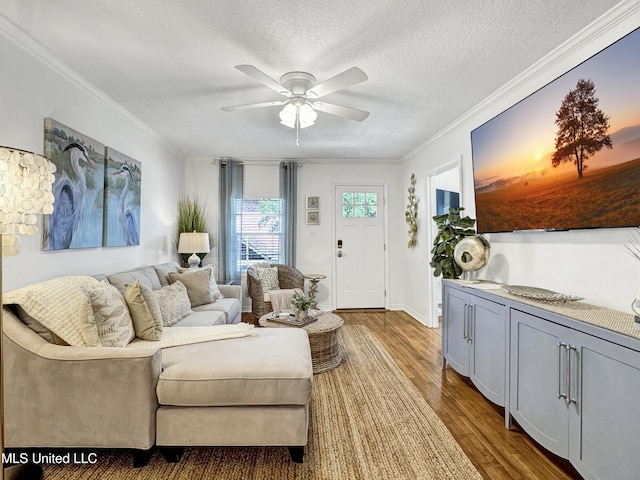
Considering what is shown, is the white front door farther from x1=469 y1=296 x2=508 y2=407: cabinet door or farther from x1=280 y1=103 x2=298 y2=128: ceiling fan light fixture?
x1=469 y1=296 x2=508 y2=407: cabinet door

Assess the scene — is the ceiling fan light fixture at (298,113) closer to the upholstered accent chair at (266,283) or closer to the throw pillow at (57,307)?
the throw pillow at (57,307)

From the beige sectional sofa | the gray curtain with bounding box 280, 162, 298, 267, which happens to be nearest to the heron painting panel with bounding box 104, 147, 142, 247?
the beige sectional sofa

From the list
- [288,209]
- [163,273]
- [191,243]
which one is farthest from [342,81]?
[288,209]

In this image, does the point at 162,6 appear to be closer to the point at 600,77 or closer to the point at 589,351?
the point at 600,77

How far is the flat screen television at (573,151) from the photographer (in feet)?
5.90

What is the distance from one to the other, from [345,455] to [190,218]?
4.08m

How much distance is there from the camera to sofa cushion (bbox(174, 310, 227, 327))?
3.06 metres

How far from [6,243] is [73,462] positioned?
48.5 inches

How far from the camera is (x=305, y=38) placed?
2.19 m

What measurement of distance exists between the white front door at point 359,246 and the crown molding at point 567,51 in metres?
2.55

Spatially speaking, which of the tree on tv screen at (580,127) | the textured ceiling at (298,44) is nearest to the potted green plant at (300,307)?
the textured ceiling at (298,44)

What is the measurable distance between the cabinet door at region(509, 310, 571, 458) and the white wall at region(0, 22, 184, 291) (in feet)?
10.2

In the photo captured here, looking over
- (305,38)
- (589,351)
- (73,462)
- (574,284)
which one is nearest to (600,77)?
(574,284)

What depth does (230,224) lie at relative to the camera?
5488 mm
